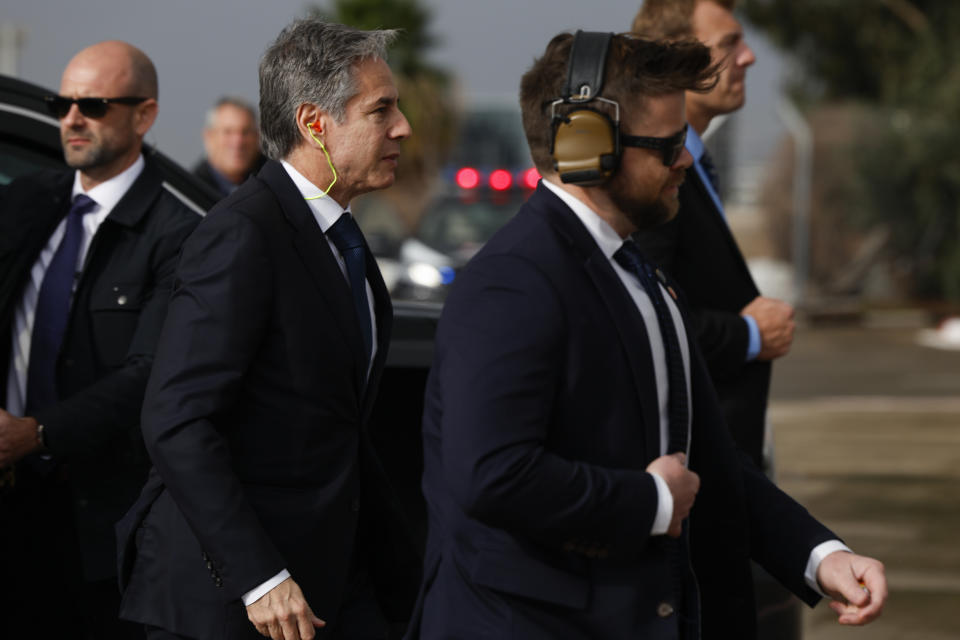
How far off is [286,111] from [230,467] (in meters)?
0.73

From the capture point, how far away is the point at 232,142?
7203mm

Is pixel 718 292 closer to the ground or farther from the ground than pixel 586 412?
closer to the ground

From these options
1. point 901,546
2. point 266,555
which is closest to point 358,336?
point 266,555

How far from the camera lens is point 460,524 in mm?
2225

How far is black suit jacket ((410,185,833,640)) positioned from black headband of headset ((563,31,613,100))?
7.2 inches

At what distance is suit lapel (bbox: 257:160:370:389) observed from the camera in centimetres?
270

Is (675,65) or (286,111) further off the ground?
(675,65)

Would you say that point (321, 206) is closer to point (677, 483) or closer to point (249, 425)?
point (249, 425)

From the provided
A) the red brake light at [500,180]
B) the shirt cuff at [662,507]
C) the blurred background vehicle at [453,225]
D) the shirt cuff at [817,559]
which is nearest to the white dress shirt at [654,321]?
the shirt cuff at [662,507]

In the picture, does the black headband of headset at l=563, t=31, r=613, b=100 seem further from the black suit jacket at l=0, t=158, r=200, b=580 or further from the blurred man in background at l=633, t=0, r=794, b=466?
the black suit jacket at l=0, t=158, r=200, b=580

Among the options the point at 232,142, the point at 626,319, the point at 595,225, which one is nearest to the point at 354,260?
the point at 595,225

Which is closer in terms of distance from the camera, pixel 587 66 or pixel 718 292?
pixel 587 66

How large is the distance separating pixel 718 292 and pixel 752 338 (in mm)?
141

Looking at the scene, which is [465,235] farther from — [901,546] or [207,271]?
[207,271]
